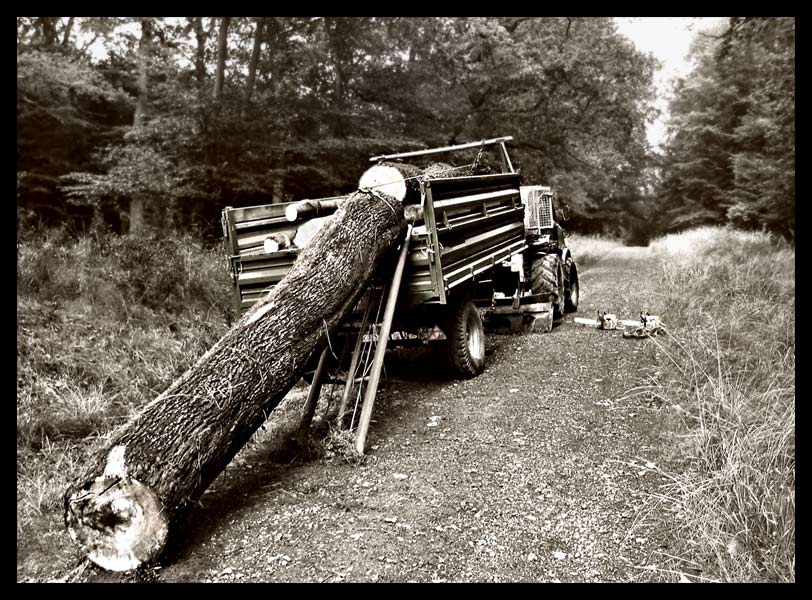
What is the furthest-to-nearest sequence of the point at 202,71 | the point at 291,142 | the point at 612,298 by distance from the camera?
the point at 202,71, the point at 291,142, the point at 612,298

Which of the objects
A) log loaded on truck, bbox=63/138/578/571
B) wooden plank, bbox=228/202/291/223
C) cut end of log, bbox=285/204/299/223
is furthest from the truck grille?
cut end of log, bbox=285/204/299/223

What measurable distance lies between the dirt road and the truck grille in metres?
4.27

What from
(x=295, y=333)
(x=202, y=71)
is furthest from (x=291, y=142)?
(x=295, y=333)

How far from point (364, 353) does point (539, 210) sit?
5153 millimetres

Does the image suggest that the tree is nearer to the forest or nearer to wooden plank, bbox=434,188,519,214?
the forest

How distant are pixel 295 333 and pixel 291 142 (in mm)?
9448

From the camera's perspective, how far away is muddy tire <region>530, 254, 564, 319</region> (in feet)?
26.6

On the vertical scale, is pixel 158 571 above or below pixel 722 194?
below

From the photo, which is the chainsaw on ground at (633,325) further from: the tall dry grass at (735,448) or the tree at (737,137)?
the tree at (737,137)

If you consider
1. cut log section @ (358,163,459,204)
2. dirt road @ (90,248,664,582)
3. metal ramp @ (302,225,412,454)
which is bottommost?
dirt road @ (90,248,664,582)

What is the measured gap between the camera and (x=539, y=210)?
942cm

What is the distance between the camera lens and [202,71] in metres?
13.8
